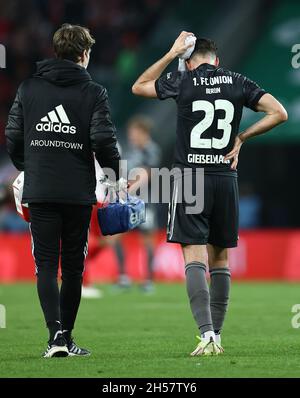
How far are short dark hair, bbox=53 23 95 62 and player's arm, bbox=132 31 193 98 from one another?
1.64 ft

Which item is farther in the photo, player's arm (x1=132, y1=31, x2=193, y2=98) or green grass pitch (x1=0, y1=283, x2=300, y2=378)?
player's arm (x1=132, y1=31, x2=193, y2=98)

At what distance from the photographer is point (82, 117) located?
731 centimetres

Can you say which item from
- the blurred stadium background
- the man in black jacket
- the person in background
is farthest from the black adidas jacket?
the blurred stadium background

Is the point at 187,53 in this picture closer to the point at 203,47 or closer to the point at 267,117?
the point at 203,47

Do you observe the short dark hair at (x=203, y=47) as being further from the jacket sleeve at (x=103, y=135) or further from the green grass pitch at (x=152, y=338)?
the green grass pitch at (x=152, y=338)

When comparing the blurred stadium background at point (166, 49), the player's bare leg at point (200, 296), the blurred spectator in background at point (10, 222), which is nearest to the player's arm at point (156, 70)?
the player's bare leg at point (200, 296)

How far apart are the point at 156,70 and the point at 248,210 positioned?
1312cm

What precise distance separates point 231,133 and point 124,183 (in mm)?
818

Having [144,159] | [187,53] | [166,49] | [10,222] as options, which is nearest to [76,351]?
[187,53]

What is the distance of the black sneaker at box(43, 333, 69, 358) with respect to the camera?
7.26m

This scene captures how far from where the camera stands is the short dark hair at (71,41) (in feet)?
24.1

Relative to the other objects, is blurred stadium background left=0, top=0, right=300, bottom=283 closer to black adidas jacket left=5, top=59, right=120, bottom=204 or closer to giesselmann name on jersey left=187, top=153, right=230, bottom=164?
giesselmann name on jersey left=187, top=153, right=230, bottom=164

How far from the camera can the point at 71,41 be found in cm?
734
